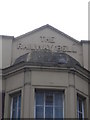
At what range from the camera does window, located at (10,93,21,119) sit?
18.7 meters

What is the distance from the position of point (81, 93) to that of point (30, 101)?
2.66 m

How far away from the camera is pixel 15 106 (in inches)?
752

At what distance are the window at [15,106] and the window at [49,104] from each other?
0.86 metres

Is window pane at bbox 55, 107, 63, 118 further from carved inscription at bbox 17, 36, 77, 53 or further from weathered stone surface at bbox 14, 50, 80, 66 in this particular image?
carved inscription at bbox 17, 36, 77, 53

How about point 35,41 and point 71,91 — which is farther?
point 35,41

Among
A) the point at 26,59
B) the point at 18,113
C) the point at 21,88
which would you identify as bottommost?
the point at 18,113

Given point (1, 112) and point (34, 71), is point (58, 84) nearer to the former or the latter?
point (34, 71)

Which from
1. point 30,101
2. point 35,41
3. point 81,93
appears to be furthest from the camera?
point 35,41

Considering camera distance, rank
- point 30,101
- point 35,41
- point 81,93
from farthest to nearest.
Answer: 1. point 35,41
2. point 81,93
3. point 30,101

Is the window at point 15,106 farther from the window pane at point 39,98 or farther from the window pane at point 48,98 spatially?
the window pane at point 48,98

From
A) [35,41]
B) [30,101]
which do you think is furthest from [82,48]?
[30,101]

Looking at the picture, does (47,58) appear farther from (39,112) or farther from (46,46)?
(39,112)

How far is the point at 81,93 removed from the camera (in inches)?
766

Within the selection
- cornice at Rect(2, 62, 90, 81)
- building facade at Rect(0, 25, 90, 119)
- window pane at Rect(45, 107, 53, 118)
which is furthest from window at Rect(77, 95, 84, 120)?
window pane at Rect(45, 107, 53, 118)
